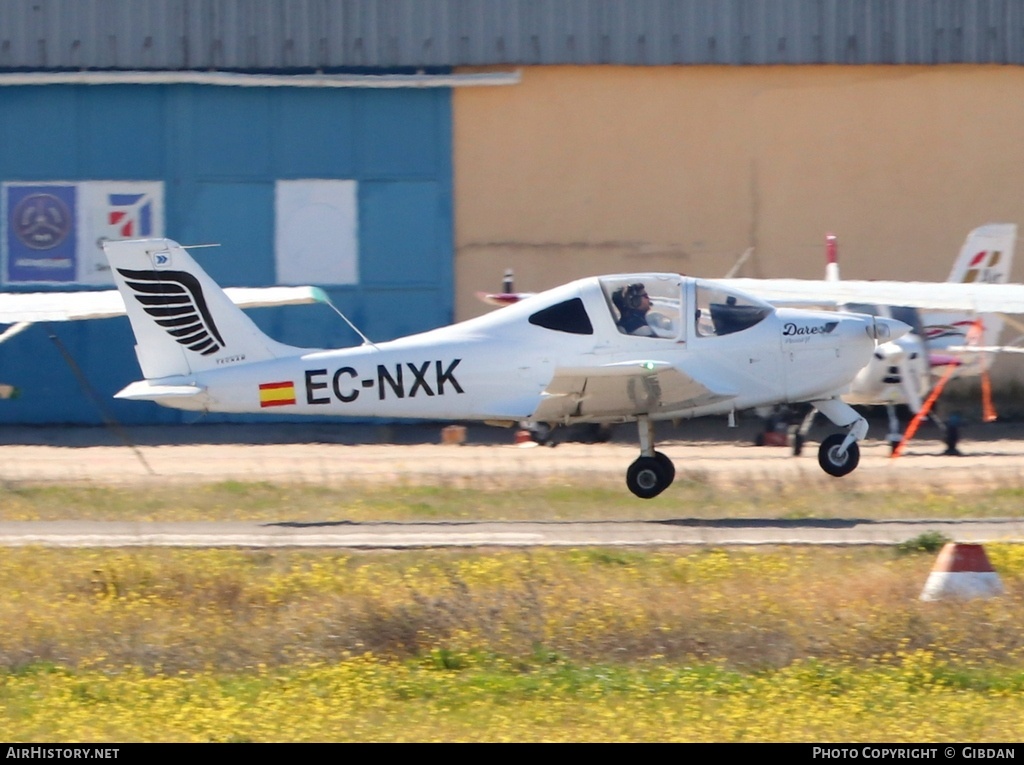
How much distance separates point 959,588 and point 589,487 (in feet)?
20.7

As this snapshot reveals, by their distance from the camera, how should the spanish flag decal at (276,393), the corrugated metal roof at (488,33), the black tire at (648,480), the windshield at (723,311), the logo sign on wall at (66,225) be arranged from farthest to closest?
1. the logo sign on wall at (66,225)
2. the corrugated metal roof at (488,33)
3. the black tire at (648,480)
4. the spanish flag decal at (276,393)
5. the windshield at (723,311)

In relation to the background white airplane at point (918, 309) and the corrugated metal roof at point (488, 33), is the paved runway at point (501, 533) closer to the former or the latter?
the background white airplane at point (918, 309)

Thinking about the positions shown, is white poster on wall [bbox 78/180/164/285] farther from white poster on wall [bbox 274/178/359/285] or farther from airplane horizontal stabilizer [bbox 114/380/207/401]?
airplane horizontal stabilizer [bbox 114/380/207/401]

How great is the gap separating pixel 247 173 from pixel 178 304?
9.04m

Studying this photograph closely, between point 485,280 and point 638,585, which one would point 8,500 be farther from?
point 485,280

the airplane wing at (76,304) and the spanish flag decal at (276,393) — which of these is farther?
the airplane wing at (76,304)

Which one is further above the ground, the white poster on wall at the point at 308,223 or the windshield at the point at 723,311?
the white poster on wall at the point at 308,223

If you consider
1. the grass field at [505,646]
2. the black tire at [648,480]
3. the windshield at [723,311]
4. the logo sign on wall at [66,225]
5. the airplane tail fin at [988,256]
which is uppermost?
the logo sign on wall at [66,225]

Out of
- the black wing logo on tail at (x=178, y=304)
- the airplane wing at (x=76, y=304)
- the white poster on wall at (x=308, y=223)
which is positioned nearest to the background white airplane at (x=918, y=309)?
the white poster on wall at (x=308, y=223)

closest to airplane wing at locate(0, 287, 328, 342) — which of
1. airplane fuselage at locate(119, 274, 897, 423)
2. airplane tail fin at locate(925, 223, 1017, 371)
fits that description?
airplane fuselage at locate(119, 274, 897, 423)

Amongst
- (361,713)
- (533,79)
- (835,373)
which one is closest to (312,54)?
(533,79)

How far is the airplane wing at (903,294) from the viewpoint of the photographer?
14750mm

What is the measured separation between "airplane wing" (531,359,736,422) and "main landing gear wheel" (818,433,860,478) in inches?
45.5

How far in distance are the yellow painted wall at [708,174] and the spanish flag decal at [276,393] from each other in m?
8.69
